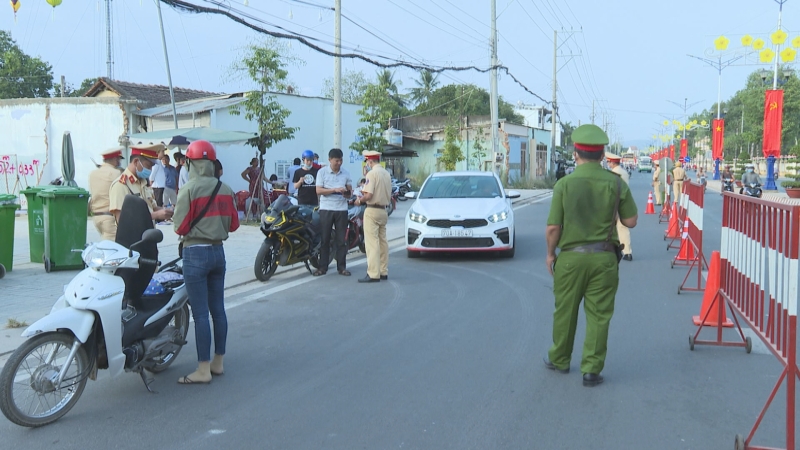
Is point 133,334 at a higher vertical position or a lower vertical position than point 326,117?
lower

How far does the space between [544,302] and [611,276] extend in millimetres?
3275

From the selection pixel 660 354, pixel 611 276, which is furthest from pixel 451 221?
pixel 611 276

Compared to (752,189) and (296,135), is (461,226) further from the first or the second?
(752,189)

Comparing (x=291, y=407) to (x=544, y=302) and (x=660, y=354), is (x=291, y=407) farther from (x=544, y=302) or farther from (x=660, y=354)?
(x=544, y=302)

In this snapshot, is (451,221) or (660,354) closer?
(660,354)

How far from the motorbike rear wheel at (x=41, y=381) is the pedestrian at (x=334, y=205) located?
572 centimetres

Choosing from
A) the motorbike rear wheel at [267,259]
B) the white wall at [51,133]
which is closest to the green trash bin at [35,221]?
the motorbike rear wheel at [267,259]

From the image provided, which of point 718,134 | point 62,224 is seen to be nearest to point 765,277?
point 62,224

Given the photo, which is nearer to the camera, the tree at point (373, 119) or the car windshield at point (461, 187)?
the car windshield at point (461, 187)

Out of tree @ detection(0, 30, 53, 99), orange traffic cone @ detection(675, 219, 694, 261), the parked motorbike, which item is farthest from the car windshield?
tree @ detection(0, 30, 53, 99)

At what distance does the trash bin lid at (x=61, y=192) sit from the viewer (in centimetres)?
1014

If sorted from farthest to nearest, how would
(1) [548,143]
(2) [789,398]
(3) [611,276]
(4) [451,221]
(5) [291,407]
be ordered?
(1) [548,143] → (4) [451,221] → (3) [611,276] → (5) [291,407] → (2) [789,398]

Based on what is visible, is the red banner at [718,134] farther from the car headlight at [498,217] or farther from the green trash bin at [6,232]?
the green trash bin at [6,232]

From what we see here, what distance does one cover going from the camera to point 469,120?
1924 inches
